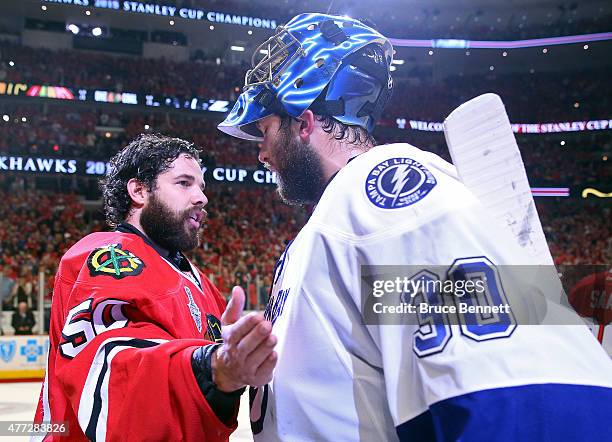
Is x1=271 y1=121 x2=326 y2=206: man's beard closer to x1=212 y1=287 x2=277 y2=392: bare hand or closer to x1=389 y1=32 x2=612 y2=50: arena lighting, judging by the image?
x1=212 y1=287 x2=277 y2=392: bare hand

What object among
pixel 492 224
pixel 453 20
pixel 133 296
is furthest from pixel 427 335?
pixel 453 20

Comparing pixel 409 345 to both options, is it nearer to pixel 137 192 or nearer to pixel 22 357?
pixel 137 192


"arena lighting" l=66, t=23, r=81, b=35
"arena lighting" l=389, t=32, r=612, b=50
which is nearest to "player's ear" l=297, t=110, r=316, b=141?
"arena lighting" l=66, t=23, r=81, b=35

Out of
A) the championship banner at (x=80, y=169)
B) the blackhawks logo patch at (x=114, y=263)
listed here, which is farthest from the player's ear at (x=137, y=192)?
the championship banner at (x=80, y=169)

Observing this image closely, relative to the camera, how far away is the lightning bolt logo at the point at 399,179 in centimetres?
97

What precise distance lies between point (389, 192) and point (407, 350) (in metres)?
0.27

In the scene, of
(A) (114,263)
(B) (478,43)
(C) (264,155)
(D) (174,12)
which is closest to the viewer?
(C) (264,155)

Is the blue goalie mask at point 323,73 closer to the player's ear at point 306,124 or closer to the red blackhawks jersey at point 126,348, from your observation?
the player's ear at point 306,124

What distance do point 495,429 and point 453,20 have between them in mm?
27013

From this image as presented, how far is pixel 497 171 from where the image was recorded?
101cm

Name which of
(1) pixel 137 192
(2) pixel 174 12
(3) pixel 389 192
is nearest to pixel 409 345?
(3) pixel 389 192

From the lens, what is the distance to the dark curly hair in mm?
2445

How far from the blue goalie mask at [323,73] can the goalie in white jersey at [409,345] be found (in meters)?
0.32

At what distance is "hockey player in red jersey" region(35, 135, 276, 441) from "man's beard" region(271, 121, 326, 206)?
0.34m
